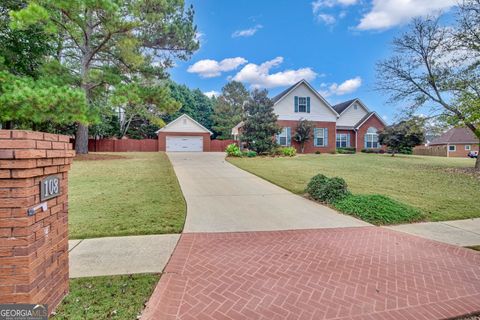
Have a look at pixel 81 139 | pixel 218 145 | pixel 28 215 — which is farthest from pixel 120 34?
pixel 218 145

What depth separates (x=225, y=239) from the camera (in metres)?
4.41

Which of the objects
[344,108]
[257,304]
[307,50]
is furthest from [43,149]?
[344,108]

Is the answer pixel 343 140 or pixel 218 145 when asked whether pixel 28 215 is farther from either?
pixel 218 145

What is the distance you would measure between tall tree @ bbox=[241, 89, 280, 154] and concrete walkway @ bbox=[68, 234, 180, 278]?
58.5ft

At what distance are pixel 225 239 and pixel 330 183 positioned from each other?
3979mm

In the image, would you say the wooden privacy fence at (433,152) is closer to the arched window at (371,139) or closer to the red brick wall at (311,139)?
the arched window at (371,139)

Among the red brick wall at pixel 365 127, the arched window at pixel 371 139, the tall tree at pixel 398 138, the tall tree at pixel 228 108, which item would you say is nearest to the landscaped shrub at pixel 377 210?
the tall tree at pixel 398 138

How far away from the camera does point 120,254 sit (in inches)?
148

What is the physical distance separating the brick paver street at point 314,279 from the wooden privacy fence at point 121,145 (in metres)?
30.0

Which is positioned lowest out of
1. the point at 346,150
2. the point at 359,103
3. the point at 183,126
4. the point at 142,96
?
the point at 346,150

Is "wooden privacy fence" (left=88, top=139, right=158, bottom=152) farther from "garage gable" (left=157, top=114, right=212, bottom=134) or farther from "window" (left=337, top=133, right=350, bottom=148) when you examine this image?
"window" (left=337, top=133, right=350, bottom=148)

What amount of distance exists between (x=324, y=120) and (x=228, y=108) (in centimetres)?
2358

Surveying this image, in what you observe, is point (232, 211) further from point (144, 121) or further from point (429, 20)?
point (144, 121)

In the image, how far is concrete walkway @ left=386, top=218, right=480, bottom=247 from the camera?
4.56 meters
